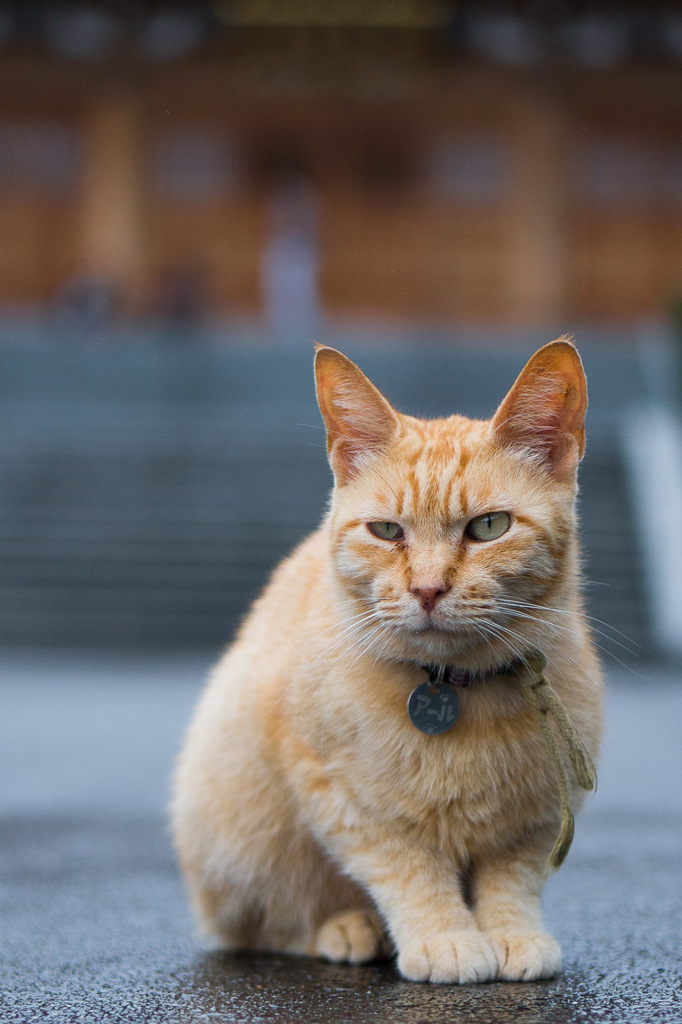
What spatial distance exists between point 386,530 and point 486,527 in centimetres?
19

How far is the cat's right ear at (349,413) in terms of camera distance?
258cm

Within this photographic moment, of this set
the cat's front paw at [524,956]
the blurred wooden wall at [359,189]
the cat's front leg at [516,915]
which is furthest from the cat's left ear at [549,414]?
the blurred wooden wall at [359,189]

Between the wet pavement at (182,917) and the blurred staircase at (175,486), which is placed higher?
the blurred staircase at (175,486)

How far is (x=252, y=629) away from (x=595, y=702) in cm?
81

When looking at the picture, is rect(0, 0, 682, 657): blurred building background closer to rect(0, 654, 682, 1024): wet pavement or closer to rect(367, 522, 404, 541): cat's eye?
rect(0, 654, 682, 1024): wet pavement

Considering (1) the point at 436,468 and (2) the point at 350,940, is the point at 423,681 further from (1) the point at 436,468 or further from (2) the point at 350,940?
(2) the point at 350,940

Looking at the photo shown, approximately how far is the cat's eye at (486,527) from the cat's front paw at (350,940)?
89cm

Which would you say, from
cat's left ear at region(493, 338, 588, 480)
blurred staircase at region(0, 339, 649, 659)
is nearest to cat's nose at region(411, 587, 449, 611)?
cat's left ear at region(493, 338, 588, 480)

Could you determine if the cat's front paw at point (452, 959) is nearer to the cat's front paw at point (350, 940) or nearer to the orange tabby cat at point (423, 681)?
the orange tabby cat at point (423, 681)

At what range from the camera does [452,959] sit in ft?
7.89

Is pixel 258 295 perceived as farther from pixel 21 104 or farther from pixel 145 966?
pixel 145 966

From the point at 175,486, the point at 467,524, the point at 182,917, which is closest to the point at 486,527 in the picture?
the point at 467,524

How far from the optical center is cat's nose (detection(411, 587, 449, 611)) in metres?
2.29

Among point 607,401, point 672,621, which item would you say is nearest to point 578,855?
point 672,621
